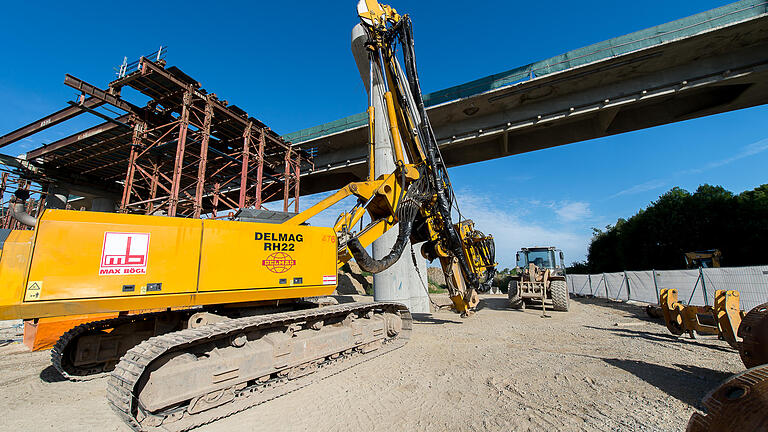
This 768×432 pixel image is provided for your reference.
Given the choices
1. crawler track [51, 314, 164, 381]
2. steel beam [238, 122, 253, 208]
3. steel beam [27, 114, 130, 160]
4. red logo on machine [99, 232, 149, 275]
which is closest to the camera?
red logo on machine [99, 232, 149, 275]

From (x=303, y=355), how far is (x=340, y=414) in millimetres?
1148

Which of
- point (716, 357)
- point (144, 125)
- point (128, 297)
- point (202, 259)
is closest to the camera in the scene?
point (128, 297)

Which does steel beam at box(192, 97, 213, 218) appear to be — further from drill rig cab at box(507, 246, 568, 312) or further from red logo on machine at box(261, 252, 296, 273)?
drill rig cab at box(507, 246, 568, 312)

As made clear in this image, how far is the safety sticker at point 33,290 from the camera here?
308cm

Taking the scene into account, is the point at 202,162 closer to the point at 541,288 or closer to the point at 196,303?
the point at 196,303

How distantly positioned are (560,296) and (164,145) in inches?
733

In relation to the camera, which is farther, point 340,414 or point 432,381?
point 432,381

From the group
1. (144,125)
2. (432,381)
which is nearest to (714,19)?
(432,381)

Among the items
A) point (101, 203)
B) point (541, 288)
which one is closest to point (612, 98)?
point (541, 288)

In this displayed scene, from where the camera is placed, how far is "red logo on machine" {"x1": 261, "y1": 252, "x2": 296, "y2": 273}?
172 inches

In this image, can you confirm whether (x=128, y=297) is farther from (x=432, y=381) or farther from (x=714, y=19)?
(x=714, y=19)

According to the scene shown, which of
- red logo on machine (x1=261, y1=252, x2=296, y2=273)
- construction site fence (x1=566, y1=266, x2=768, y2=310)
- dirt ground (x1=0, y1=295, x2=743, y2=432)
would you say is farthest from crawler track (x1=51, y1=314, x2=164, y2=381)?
construction site fence (x1=566, y1=266, x2=768, y2=310)

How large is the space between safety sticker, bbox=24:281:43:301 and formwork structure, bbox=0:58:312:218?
11453mm

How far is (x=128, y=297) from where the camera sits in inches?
136
